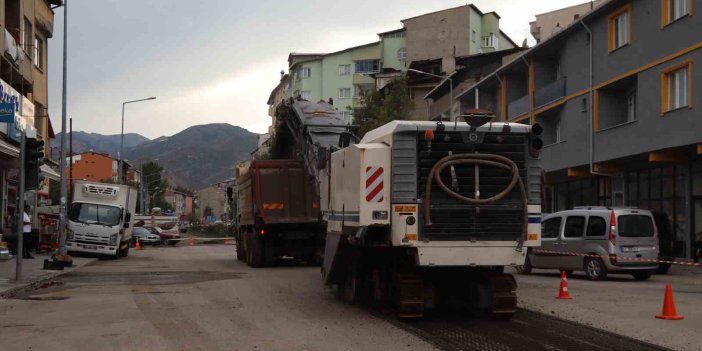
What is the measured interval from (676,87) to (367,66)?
55.2 m

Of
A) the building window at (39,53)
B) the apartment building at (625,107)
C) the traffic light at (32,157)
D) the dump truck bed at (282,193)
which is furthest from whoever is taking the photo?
the building window at (39,53)

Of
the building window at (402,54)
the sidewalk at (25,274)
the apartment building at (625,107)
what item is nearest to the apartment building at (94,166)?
the building window at (402,54)

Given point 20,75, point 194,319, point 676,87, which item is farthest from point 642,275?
point 20,75

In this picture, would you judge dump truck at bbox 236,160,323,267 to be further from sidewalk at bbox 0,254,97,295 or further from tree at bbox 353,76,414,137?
tree at bbox 353,76,414,137

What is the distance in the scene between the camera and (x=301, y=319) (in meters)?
10.8

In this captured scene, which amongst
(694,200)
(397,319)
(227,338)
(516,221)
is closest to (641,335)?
(516,221)

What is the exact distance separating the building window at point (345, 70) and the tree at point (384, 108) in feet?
127

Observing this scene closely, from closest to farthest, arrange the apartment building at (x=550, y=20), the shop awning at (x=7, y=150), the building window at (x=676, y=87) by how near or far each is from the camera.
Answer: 1. the shop awning at (x=7, y=150)
2. the building window at (x=676, y=87)
3. the apartment building at (x=550, y=20)

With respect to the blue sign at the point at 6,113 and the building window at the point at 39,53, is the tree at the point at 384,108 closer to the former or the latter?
the building window at the point at 39,53

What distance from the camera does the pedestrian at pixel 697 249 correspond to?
72.2 feet

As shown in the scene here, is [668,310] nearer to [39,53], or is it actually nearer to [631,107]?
[631,107]

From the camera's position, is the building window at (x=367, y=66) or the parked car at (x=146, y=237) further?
the building window at (x=367, y=66)

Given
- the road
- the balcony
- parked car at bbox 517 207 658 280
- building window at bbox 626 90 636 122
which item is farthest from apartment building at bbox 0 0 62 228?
the balcony

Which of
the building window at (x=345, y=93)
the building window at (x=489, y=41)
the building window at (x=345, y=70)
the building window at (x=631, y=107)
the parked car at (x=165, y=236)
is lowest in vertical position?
the parked car at (x=165, y=236)
